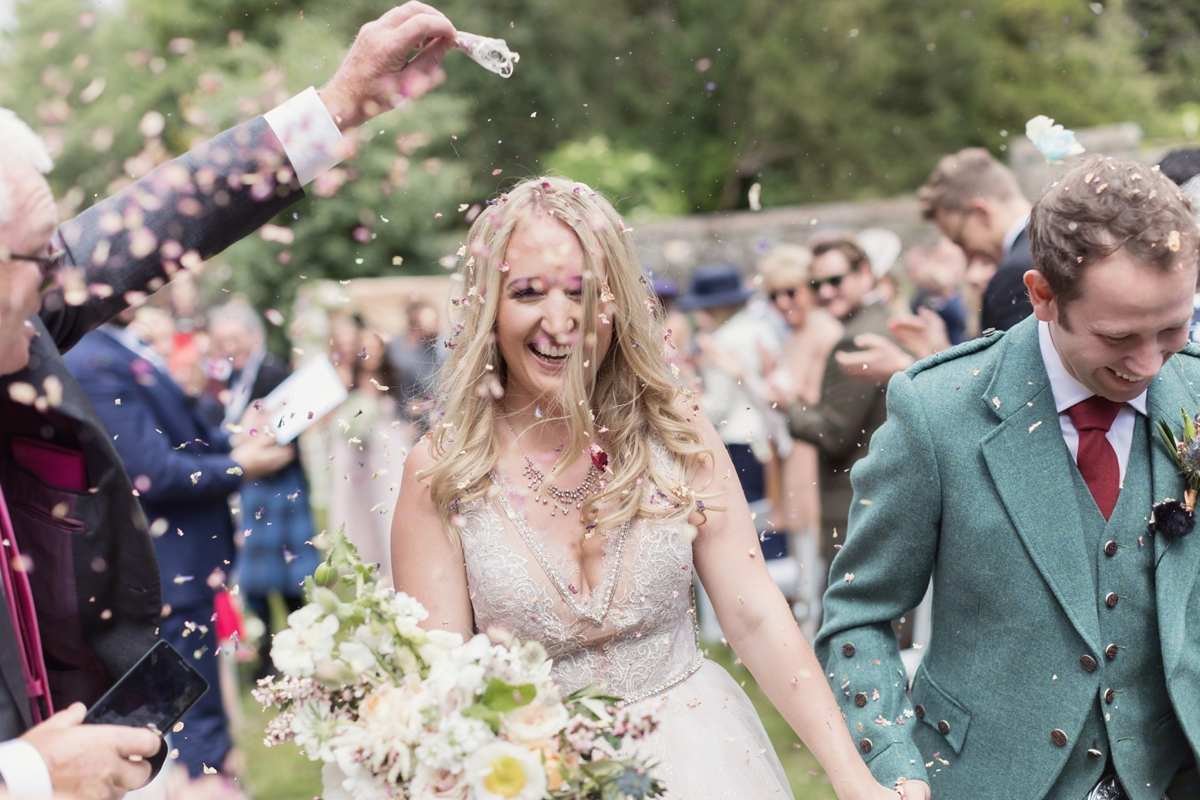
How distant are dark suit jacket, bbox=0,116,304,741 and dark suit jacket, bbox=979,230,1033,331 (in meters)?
2.47

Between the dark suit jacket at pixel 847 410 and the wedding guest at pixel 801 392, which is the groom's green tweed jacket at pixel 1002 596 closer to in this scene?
the dark suit jacket at pixel 847 410

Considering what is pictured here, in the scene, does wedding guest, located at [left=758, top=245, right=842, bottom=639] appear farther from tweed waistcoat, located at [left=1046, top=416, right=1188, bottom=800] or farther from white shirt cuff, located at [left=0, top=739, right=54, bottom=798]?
white shirt cuff, located at [left=0, top=739, right=54, bottom=798]

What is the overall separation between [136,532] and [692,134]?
2083 centimetres

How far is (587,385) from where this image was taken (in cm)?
267

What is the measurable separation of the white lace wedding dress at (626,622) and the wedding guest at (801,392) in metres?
3.48

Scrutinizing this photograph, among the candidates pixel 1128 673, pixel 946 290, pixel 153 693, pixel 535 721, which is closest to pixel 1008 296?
pixel 1128 673

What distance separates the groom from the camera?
7.39 ft

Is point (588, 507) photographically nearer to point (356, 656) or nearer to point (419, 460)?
point (419, 460)

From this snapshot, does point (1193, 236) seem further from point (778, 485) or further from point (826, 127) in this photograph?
point (826, 127)

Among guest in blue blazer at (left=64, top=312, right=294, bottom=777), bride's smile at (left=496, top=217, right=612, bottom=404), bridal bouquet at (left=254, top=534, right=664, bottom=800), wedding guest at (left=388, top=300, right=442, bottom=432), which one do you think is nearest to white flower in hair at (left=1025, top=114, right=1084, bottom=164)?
bride's smile at (left=496, top=217, right=612, bottom=404)

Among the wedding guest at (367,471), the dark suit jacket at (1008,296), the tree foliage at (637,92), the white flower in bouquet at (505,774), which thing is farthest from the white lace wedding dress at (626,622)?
the tree foliage at (637,92)

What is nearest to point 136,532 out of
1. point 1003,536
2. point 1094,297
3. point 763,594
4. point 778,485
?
point 763,594

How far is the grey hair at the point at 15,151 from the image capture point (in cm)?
195

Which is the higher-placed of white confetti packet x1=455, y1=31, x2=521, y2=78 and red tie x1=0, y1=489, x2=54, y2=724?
white confetti packet x1=455, y1=31, x2=521, y2=78
